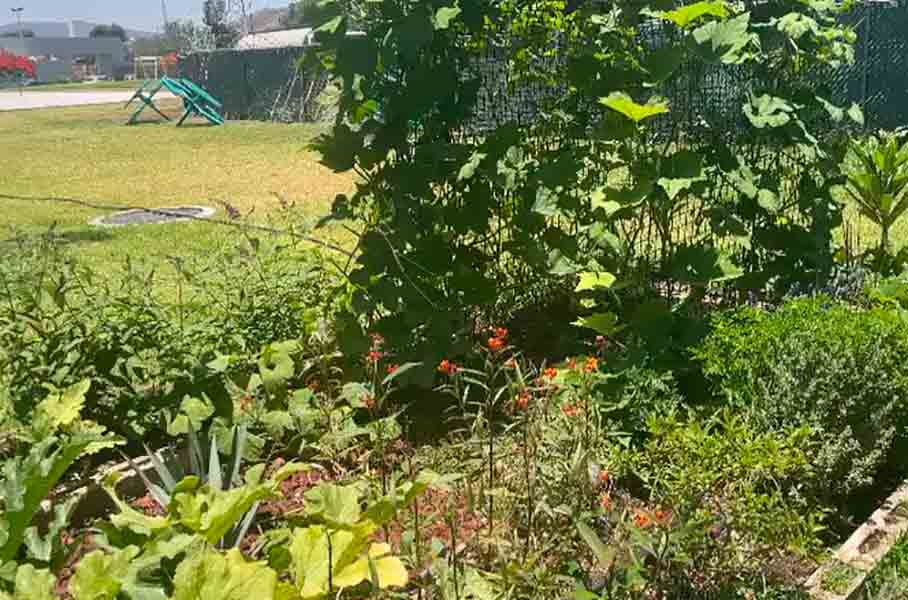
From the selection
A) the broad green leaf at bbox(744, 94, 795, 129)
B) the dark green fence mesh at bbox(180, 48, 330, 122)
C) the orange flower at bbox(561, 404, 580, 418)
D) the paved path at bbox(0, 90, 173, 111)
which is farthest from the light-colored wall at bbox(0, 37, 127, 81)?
the orange flower at bbox(561, 404, 580, 418)

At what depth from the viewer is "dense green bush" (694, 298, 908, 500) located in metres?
3.57

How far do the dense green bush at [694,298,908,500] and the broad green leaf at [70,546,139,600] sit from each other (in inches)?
82.7

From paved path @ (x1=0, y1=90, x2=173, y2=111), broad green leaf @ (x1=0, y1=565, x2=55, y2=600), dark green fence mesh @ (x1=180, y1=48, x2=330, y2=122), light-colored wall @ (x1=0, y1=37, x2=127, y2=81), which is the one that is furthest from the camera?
light-colored wall @ (x1=0, y1=37, x2=127, y2=81)

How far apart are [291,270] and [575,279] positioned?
54.2 inches

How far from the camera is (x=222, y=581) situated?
238 cm

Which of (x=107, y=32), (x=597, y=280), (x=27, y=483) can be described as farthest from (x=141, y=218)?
(x=107, y=32)

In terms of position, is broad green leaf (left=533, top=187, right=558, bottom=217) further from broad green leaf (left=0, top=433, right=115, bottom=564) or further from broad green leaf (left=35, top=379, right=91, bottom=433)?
broad green leaf (left=0, top=433, right=115, bottom=564)

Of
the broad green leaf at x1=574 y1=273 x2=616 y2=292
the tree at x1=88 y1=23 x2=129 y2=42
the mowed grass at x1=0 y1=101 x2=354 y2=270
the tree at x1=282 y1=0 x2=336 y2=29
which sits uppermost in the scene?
the tree at x1=88 y1=23 x2=129 y2=42

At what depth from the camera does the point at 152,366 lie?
3896 millimetres

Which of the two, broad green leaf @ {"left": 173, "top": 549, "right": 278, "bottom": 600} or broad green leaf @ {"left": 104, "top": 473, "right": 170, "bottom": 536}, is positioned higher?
broad green leaf @ {"left": 173, "top": 549, "right": 278, "bottom": 600}

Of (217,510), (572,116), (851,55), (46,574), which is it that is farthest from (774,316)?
(46,574)

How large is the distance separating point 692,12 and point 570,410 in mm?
1783

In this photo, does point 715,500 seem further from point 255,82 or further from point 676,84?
point 255,82

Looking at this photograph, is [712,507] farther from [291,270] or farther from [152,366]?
[291,270]
